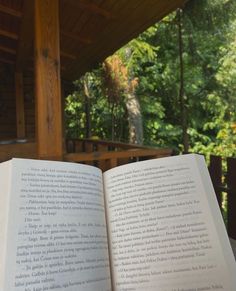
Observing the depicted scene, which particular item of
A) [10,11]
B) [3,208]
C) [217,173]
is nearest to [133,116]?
[10,11]

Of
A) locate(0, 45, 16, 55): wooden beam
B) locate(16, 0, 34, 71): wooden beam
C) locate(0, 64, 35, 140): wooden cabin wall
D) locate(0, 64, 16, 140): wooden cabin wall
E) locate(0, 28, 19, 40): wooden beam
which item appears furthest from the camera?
locate(0, 64, 35, 140): wooden cabin wall

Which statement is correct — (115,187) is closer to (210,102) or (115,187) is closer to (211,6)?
(211,6)

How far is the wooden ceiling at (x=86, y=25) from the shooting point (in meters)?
4.91

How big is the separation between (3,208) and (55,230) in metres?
0.13

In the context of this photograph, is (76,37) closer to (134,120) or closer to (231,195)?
(231,195)

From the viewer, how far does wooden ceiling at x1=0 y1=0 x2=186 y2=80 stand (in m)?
4.91

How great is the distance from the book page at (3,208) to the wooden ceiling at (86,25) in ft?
12.2

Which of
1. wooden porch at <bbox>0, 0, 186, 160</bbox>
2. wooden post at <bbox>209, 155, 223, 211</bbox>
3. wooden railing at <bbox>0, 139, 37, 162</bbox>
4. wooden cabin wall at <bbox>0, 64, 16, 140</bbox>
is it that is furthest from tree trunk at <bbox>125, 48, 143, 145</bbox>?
wooden post at <bbox>209, 155, 223, 211</bbox>

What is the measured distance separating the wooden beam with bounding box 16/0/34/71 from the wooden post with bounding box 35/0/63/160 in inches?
A: 40.6

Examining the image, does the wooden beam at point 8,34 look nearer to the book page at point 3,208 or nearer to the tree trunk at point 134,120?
the book page at point 3,208

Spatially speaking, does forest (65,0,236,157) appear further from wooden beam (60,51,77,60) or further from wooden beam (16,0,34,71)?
wooden beam (60,51,77,60)

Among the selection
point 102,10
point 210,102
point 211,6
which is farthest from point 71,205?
point 210,102

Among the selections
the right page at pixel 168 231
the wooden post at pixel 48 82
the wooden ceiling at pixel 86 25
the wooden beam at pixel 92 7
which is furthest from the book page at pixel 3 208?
the wooden beam at pixel 92 7

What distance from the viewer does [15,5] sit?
5.54 metres
